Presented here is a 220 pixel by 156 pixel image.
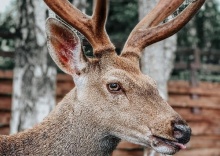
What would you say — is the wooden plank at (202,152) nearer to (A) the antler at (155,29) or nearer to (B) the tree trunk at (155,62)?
(B) the tree trunk at (155,62)

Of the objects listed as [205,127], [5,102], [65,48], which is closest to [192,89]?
[205,127]

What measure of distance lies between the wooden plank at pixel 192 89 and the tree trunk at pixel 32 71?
507cm

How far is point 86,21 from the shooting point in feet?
14.4

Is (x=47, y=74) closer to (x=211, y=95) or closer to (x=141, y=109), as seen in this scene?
(x=141, y=109)

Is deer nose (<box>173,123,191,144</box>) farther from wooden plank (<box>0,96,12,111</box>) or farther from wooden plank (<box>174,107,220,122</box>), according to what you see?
wooden plank (<box>174,107,220,122</box>)

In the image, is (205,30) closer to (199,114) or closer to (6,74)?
(199,114)

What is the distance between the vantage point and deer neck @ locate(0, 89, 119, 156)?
418cm

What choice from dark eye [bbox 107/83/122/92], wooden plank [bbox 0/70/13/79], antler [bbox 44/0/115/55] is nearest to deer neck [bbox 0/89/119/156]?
dark eye [bbox 107/83/122/92]

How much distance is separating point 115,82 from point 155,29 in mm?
689

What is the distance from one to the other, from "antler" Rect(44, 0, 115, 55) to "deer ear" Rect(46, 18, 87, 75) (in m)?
0.07

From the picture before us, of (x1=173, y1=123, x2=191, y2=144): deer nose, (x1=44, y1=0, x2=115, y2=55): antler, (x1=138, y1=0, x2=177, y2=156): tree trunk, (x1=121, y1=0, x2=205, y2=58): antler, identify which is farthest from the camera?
(x1=138, y1=0, x2=177, y2=156): tree trunk

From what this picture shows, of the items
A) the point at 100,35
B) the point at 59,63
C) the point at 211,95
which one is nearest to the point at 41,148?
the point at 59,63

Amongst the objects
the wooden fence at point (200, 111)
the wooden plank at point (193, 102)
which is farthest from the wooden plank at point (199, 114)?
the wooden plank at point (193, 102)

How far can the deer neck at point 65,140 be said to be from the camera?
13.7 ft
